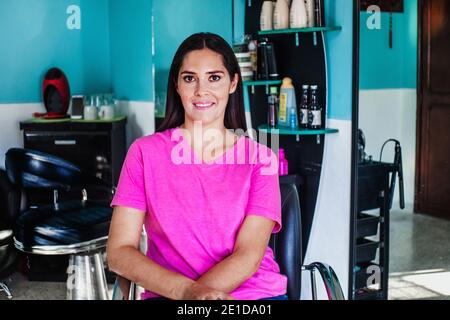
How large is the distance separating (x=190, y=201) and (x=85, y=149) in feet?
4.27

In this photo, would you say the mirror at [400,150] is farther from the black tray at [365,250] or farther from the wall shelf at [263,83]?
the wall shelf at [263,83]

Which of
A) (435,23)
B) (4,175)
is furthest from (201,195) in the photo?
(4,175)

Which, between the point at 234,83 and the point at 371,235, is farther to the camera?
the point at 371,235

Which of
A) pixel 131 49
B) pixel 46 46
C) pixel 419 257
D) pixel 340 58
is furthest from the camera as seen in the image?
pixel 131 49

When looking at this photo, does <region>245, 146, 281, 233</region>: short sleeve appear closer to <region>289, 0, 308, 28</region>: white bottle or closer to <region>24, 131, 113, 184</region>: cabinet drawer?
<region>289, 0, 308, 28</region>: white bottle

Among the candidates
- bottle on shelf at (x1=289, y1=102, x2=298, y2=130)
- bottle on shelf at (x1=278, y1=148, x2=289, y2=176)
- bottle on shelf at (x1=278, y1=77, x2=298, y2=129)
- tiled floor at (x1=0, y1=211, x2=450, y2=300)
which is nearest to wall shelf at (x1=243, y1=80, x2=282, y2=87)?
bottle on shelf at (x1=278, y1=77, x2=298, y2=129)

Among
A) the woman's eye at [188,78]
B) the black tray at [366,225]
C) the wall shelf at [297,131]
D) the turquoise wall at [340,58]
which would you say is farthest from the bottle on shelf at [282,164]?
the woman's eye at [188,78]

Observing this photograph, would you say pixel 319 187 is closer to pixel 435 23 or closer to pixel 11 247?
pixel 435 23

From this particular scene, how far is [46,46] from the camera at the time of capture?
2.38 meters

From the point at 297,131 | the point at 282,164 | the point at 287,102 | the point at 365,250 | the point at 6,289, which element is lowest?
the point at 6,289

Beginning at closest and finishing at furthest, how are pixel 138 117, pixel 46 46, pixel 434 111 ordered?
1. pixel 434 111
2. pixel 46 46
3. pixel 138 117

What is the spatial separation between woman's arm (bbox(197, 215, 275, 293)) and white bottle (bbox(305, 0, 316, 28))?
3.58 ft

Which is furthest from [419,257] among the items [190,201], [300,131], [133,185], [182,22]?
[182,22]

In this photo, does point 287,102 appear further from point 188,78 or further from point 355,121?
point 188,78
